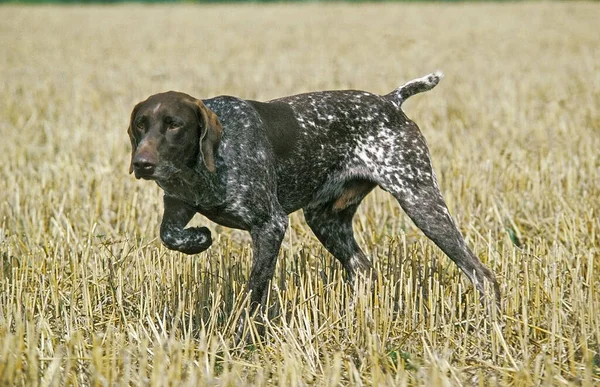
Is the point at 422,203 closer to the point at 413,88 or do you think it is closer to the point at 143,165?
the point at 413,88

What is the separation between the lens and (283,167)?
4.67 m

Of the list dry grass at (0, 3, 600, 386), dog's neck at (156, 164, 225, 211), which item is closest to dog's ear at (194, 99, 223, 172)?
dog's neck at (156, 164, 225, 211)

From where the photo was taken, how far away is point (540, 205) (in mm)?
6270

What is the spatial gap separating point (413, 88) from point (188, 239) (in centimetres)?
179

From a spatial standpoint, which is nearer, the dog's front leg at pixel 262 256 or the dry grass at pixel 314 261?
the dry grass at pixel 314 261

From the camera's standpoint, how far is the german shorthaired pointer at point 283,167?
13.6ft

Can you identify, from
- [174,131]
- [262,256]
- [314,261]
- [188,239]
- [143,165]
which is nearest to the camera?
[143,165]

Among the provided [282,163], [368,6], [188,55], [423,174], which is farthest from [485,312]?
[368,6]

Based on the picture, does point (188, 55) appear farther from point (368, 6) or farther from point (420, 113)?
point (368, 6)

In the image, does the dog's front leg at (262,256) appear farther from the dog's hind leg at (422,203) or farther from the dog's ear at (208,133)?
the dog's hind leg at (422,203)

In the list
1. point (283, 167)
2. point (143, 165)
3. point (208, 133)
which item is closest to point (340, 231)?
point (283, 167)

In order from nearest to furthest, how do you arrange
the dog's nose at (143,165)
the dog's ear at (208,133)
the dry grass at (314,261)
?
the dry grass at (314,261), the dog's nose at (143,165), the dog's ear at (208,133)

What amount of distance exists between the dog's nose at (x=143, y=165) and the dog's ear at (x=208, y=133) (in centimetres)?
30

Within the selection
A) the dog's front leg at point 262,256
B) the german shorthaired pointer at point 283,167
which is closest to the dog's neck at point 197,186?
the german shorthaired pointer at point 283,167
